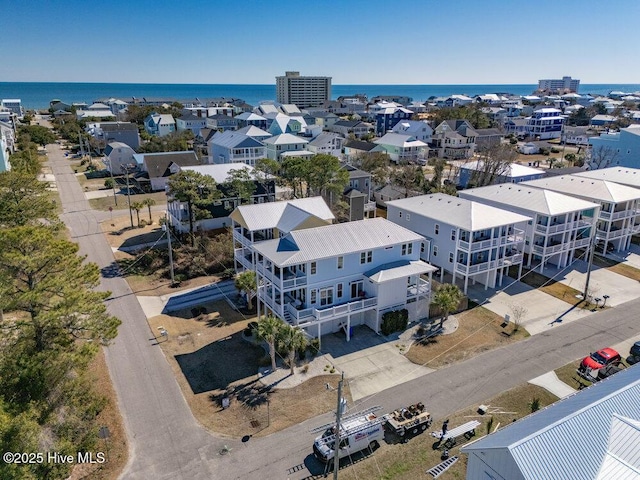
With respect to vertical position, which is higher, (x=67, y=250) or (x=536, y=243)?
(x=67, y=250)

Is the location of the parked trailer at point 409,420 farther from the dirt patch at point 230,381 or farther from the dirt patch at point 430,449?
the dirt patch at point 230,381

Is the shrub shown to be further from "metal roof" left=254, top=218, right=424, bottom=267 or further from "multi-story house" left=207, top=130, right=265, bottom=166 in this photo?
"multi-story house" left=207, top=130, right=265, bottom=166

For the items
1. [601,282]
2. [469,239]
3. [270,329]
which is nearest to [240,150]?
[469,239]

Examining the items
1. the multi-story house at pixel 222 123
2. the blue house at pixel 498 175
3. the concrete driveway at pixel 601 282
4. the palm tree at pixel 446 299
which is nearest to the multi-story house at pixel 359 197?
the blue house at pixel 498 175

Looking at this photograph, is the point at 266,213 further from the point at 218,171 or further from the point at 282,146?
the point at 282,146

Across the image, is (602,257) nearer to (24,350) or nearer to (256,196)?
(256,196)

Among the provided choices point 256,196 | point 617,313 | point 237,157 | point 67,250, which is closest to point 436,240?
point 617,313
